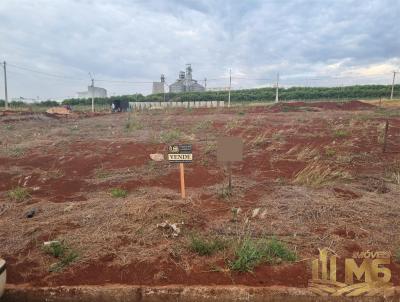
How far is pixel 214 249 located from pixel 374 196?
3405mm

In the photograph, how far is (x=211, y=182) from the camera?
7.45m

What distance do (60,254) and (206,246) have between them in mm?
1785

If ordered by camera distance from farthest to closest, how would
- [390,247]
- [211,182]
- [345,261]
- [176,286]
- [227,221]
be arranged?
[211,182] → [227,221] → [390,247] → [345,261] → [176,286]

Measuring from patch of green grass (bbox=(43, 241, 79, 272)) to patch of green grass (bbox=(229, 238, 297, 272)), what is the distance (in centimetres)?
190

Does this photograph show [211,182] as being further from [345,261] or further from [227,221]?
[345,261]

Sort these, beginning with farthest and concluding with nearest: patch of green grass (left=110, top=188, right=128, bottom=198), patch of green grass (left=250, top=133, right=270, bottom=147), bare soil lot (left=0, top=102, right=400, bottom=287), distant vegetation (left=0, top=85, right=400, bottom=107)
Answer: distant vegetation (left=0, top=85, right=400, bottom=107) → patch of green grass (left=250, top=133, right=270, bottom=147) → patch of green grass (left=110, top=188, right=128, bottom=198) → bare soil lot (left=0, top=102, right=400, bottom=287)

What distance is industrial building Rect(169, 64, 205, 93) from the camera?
66.1 meters

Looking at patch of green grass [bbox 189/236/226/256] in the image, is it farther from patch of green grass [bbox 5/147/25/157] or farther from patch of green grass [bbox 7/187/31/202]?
patch of green grass [bbox 5/147/25/157]

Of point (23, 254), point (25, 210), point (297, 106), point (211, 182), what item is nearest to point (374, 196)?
point (211, 182)

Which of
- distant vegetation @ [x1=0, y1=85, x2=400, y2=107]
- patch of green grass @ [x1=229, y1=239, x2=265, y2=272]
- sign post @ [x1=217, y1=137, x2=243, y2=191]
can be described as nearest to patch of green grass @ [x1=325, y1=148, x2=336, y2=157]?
sign post @ [x1=217, y1=137, x2=243, y2=191]

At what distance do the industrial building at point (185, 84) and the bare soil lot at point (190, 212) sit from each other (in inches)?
2238

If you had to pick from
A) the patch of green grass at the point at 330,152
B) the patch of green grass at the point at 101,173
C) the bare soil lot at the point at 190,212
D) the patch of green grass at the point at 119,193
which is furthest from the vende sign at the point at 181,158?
the patch of green grass at the point at 330,152

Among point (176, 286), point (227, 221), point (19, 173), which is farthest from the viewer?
point (19, 173)

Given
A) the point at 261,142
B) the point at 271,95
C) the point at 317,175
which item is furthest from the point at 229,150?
the point at 271,95
